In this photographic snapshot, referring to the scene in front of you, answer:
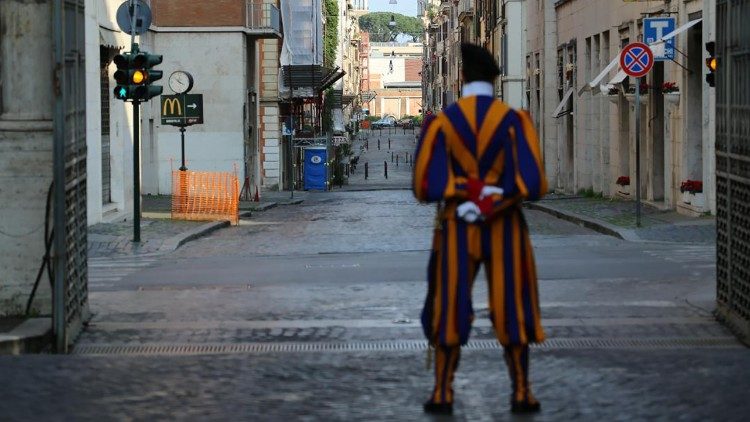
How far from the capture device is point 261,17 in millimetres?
54062

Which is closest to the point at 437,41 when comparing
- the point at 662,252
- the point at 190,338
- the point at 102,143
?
the point at 102,143

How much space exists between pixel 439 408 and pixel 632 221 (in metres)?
20.9

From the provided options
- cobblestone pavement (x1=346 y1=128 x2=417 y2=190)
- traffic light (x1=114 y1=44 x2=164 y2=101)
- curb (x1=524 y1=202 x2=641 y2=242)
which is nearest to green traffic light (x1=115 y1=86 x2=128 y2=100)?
traffic light (x1=114 y1=44 x2=164 y2=101)

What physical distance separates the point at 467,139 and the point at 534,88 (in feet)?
165

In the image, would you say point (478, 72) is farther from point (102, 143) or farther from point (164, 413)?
point (102, 143)

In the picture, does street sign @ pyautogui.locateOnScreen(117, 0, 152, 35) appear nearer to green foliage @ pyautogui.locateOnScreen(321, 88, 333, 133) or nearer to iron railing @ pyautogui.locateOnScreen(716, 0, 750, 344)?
iron railing @ pyautogui.locateOnScreen(716, 0, 750, 344)

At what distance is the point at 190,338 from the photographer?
35.9ft

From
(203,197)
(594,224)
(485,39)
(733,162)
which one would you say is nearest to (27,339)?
(733,162)

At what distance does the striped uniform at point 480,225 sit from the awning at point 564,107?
3965cm

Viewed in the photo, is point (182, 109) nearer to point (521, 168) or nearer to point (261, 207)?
point (261, 207)

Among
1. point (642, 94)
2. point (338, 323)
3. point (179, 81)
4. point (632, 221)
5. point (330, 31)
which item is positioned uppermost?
point (330, 31)

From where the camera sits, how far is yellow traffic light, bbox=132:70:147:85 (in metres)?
24.2

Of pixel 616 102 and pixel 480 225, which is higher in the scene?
pixel 616 102

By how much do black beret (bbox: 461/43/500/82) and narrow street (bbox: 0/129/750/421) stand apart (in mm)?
1567
